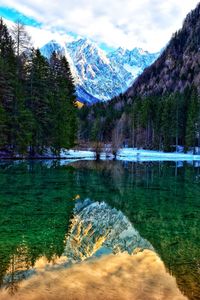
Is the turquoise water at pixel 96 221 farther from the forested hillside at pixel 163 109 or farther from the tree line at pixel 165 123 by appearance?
the tree line at pixel 165 123

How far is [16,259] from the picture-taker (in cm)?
792

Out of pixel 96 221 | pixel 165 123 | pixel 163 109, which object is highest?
pixel 163 109

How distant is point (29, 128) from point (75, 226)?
3327 centimetres

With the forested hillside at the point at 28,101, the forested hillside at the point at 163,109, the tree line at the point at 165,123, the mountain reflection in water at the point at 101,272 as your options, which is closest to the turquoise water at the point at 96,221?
the mountain reflection in water at the point at 101,272

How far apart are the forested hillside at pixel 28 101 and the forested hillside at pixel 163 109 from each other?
50.1 feet

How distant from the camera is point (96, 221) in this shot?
12.3 m

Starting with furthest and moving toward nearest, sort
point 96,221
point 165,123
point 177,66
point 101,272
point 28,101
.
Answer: point 177,66, point 165,123, point 28,101, point 96,221, point 101,272

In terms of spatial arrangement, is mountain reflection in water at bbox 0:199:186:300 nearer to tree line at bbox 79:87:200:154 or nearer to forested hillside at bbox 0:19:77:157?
forested hillside at bbox 0:19:77:157

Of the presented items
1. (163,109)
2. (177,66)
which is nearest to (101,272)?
(163,109)

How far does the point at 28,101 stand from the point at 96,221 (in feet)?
120

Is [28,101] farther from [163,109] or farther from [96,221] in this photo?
[163,109]

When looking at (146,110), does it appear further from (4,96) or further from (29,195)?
(29,195)

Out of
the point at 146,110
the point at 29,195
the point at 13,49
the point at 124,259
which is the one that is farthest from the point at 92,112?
the point at 124,259

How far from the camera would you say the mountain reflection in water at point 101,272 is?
616 cm
